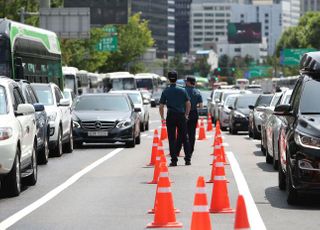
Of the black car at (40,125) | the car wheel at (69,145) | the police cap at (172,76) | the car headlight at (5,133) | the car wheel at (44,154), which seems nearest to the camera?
the car headlight at (5,133)

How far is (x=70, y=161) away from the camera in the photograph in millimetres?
24453

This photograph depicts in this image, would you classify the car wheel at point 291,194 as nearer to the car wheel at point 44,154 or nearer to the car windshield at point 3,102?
the car windshield at point 3,102

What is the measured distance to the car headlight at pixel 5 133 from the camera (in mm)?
15281

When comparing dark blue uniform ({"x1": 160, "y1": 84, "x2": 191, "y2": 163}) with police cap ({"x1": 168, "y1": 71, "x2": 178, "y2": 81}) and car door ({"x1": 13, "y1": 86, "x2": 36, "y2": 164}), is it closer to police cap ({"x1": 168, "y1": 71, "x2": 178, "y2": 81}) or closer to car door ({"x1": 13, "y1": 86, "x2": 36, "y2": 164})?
police cap ({"x1": 168, "y1": 71, "x2": 178, "y2": 81})

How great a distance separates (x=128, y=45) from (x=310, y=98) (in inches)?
4734

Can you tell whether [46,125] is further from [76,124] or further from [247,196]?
[247,196]

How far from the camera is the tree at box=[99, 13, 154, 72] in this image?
133625 mm

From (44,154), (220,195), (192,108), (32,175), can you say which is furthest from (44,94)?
(220,195)

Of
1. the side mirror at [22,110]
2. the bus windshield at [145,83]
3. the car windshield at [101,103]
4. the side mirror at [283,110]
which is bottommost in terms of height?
the bus windshield at [145,83]

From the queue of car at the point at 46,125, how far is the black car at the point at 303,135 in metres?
3.72

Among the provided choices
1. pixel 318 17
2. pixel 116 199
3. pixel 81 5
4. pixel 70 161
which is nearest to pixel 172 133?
pixel 70 161

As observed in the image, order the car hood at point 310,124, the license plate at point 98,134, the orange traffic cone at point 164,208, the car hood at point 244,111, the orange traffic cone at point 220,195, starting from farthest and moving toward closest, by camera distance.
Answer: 1. the car hood at point 244,111
2. the license plate at point 98,134
3. the car hood at point 310,124
4. the orange traffic cone at point 220,195
5. the orange traffic cone at point 164,208

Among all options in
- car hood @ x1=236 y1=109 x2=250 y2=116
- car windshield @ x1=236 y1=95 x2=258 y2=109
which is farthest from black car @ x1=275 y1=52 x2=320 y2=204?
car windshield @ x1=236 y1=95 x2=258 y2=109

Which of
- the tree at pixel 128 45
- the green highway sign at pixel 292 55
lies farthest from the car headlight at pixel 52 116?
the green highway sign at pixel 292 55
